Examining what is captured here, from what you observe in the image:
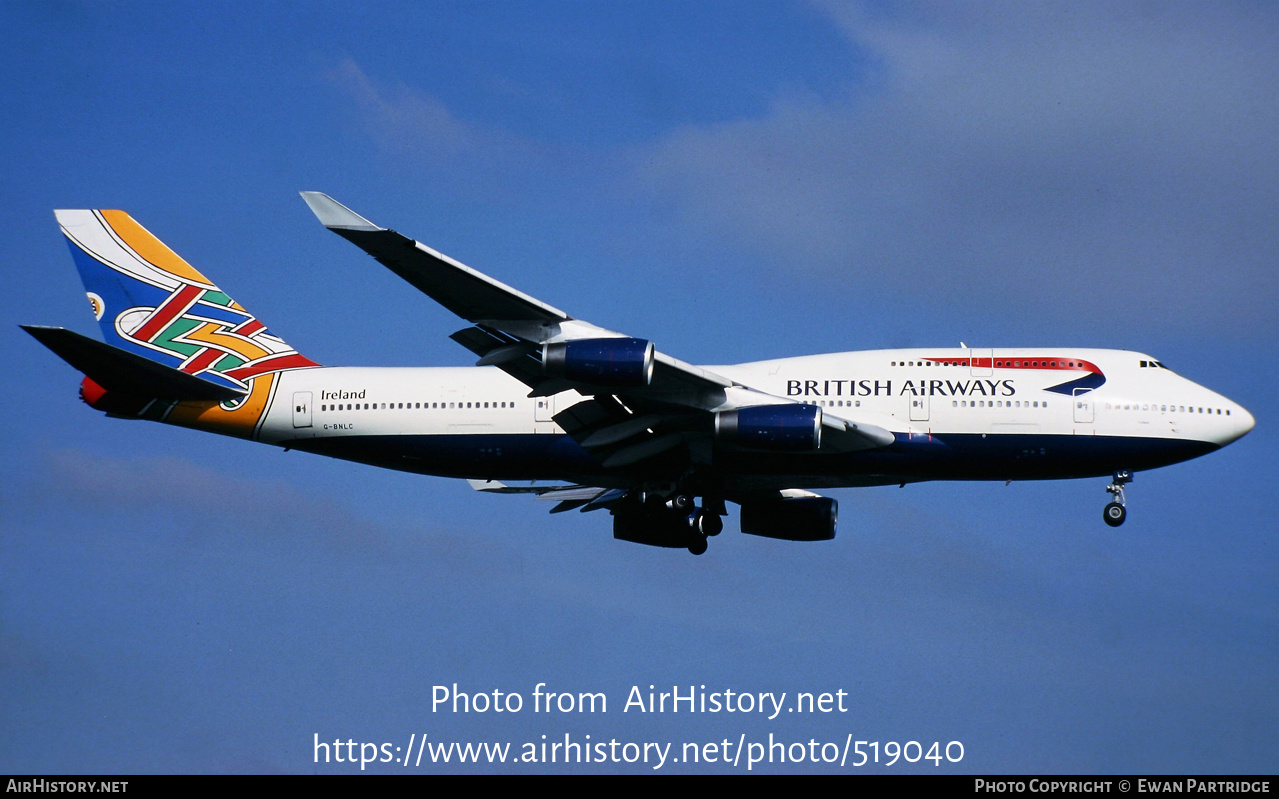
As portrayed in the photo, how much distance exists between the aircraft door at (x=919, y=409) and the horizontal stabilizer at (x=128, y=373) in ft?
59.5

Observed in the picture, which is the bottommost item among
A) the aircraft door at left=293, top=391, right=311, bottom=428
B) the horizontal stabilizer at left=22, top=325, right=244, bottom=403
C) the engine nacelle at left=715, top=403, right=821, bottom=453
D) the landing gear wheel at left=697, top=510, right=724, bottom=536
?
the landing gear wheel at left=697, top=510, right=724, bottom=536

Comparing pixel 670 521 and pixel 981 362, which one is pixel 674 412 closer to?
pixel 670 521

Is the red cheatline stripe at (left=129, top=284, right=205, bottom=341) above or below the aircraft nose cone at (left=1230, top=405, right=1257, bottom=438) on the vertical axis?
above

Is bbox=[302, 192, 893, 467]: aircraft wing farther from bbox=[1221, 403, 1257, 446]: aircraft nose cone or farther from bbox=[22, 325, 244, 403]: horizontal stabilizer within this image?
bbox=[22, 325, 244, 403]: horizontal stabilizer

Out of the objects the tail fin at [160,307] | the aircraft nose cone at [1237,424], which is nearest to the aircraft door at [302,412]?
the tail fin at [160,307]

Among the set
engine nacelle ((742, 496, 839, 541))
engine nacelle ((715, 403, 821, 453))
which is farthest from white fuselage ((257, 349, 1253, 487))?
engine nacelle ((742, 496, 839, 541))

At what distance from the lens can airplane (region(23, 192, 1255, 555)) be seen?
34.6 m

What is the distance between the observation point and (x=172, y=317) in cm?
4181

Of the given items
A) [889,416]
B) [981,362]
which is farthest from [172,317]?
[981,362]

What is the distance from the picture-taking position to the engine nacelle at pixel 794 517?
136ft

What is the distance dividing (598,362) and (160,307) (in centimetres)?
1655

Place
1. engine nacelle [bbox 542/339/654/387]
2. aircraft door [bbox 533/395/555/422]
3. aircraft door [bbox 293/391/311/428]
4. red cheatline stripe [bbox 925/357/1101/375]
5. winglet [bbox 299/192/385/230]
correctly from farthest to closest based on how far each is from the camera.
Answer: aircraft door [bbox 293/391/311/428] → aircraft door [bbox 533/395/555/422] → red cheatline stripe [bbox 925/357/1101/375] → engine nacelle [bbox 542/339/654/387] → winglet [bbox 299/192/385/230]

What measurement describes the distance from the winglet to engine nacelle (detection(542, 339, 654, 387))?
199 inches
